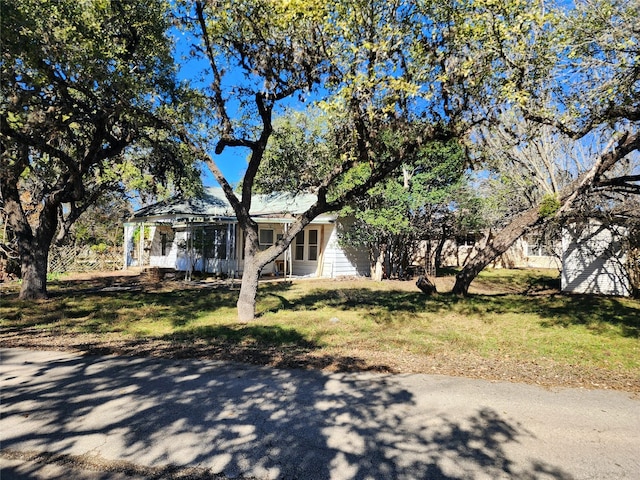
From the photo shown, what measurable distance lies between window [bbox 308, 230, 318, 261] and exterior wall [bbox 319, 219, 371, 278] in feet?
2.89

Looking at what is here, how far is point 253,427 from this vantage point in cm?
365

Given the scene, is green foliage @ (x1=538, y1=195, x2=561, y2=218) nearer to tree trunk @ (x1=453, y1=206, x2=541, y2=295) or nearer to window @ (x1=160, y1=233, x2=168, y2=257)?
tree trunk @ (x1=453, y1=206, x2=541, y2=295)

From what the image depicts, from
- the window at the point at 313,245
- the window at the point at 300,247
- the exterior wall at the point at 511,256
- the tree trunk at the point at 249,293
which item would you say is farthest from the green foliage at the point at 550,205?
the exterior wall at the point at 511,256

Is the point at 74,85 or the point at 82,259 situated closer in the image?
the point at 74,85

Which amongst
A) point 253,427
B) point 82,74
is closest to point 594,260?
point 253,427

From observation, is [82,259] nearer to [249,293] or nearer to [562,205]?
[249,293]

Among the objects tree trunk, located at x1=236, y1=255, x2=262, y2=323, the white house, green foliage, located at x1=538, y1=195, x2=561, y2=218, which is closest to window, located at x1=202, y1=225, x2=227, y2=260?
the white house

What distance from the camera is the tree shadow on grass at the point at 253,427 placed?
3041mm

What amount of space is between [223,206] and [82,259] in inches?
300

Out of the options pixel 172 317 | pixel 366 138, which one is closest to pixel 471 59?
pixel 366 138

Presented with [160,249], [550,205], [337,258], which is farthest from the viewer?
[160,249]

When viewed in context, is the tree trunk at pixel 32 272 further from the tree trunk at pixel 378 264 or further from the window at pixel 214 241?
the tree trunk at pixel 378 264

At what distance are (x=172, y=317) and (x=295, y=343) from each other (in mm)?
3637

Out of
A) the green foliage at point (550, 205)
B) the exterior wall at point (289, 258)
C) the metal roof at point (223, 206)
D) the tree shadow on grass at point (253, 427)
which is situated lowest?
the tree shadow on grass at point (253, 427)
